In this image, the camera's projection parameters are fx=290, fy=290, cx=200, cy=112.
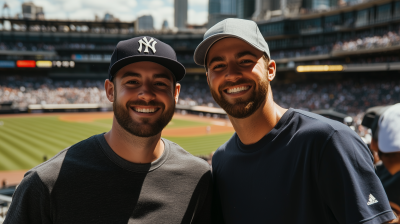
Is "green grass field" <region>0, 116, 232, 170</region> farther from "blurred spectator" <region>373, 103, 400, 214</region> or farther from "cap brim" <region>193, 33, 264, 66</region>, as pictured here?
"blurred spectator" <region>373, 103, 400, 214</region>

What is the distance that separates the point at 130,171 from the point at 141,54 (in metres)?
1.20

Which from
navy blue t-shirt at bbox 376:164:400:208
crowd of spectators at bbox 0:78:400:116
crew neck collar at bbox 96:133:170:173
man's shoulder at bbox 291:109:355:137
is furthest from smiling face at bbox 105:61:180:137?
crowd of spectators at bbox 0:78:400:116

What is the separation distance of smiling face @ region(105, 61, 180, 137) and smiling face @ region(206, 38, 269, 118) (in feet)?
1.99

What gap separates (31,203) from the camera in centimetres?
263

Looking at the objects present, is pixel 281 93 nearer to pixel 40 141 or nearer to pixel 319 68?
pixel 319 68

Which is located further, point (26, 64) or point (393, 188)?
point (26, 64)

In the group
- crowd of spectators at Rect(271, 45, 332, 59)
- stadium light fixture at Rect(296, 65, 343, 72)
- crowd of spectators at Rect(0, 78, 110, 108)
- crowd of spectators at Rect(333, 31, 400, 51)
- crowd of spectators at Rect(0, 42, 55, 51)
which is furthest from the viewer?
crowd of spectators at Rect(0, 42, 55, 51)

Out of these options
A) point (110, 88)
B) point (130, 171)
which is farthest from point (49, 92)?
point (130, 171)

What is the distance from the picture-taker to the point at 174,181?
3.09 meters

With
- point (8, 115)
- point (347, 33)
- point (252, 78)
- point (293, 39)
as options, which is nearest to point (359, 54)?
point (347, 33)

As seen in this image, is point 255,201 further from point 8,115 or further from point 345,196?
point 8,115

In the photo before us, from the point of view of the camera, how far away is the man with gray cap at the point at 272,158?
8.03ft

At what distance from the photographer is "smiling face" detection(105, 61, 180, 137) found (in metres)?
3.04

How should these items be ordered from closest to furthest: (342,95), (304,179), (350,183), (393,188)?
(350,183)
(304,179)
(393,188)
(342,95)
